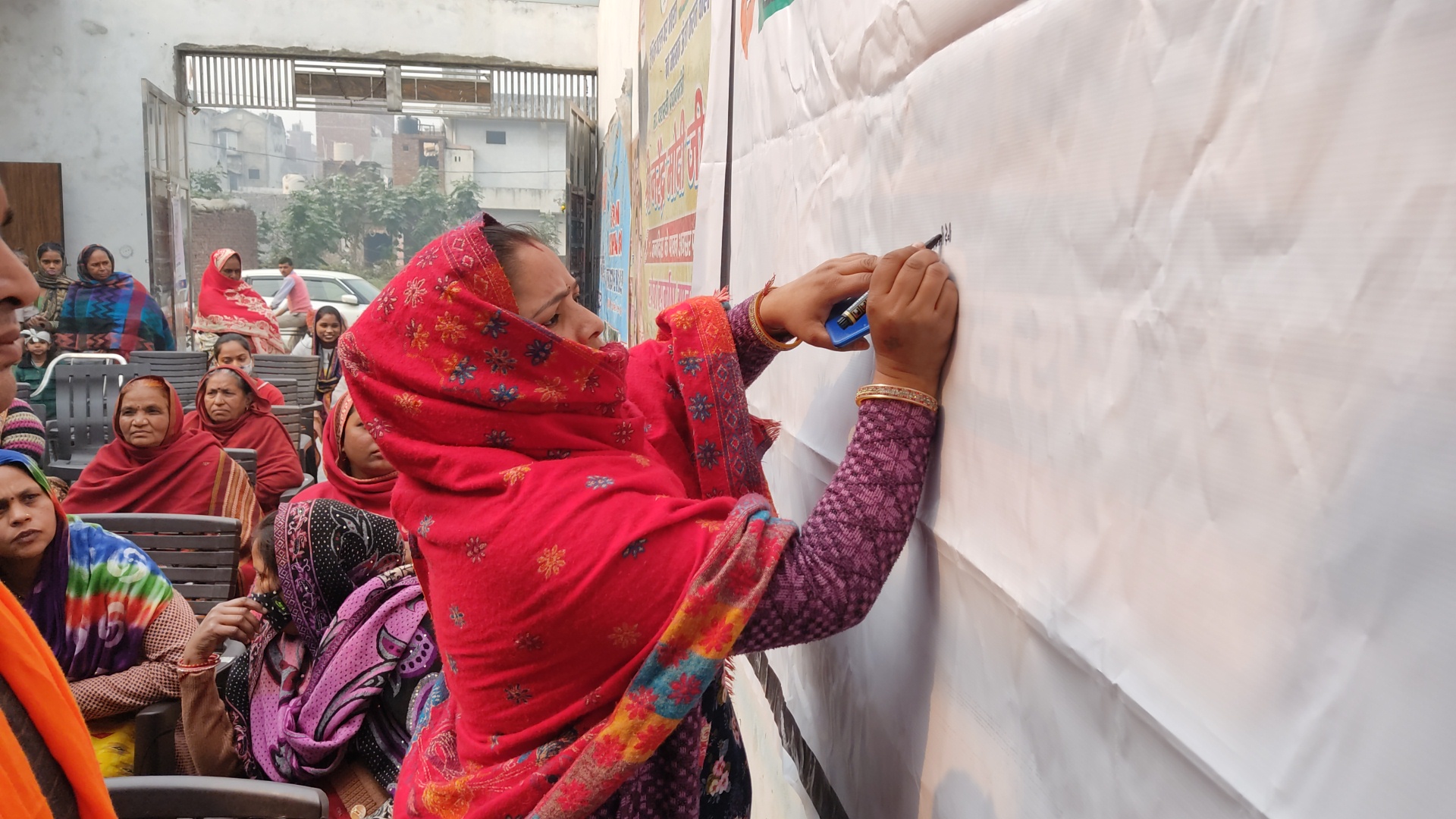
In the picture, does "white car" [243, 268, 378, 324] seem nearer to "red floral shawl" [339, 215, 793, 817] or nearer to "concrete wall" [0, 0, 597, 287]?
"concrete wall" [0, 0, 597, 287]

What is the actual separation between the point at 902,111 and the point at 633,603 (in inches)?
19.5

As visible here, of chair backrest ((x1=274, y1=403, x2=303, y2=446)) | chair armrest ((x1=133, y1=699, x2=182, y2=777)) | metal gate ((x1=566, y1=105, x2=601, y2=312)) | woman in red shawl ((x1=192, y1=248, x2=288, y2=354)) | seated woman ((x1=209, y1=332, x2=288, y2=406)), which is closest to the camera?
chair armrest ((x1=133, y1=699, x2=182, y2=777))

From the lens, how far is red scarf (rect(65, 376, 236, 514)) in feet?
9.95

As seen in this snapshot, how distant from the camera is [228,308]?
6.90 m

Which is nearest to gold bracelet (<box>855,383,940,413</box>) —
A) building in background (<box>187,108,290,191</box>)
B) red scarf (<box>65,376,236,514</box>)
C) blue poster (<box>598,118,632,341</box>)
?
blue poster (<box>598,118,632,341</box>)

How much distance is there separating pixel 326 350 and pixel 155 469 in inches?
107

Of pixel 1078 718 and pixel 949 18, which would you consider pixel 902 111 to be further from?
pixel 1078 718

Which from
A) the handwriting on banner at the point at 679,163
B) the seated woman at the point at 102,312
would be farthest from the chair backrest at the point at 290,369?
the handwriting on banner at the point at 679,163

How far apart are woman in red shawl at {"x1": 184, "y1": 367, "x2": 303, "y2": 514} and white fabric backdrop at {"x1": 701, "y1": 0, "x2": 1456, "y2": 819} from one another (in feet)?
10.5

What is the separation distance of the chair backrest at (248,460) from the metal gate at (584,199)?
350 cm

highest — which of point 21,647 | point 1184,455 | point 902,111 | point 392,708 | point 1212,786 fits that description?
point 902,111

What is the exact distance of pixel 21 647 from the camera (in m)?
0.89

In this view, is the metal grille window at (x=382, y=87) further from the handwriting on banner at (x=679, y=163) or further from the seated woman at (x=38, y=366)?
the handwriting on banner at (x=679, y=163)

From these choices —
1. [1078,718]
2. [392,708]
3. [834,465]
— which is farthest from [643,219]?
[1078,718]
